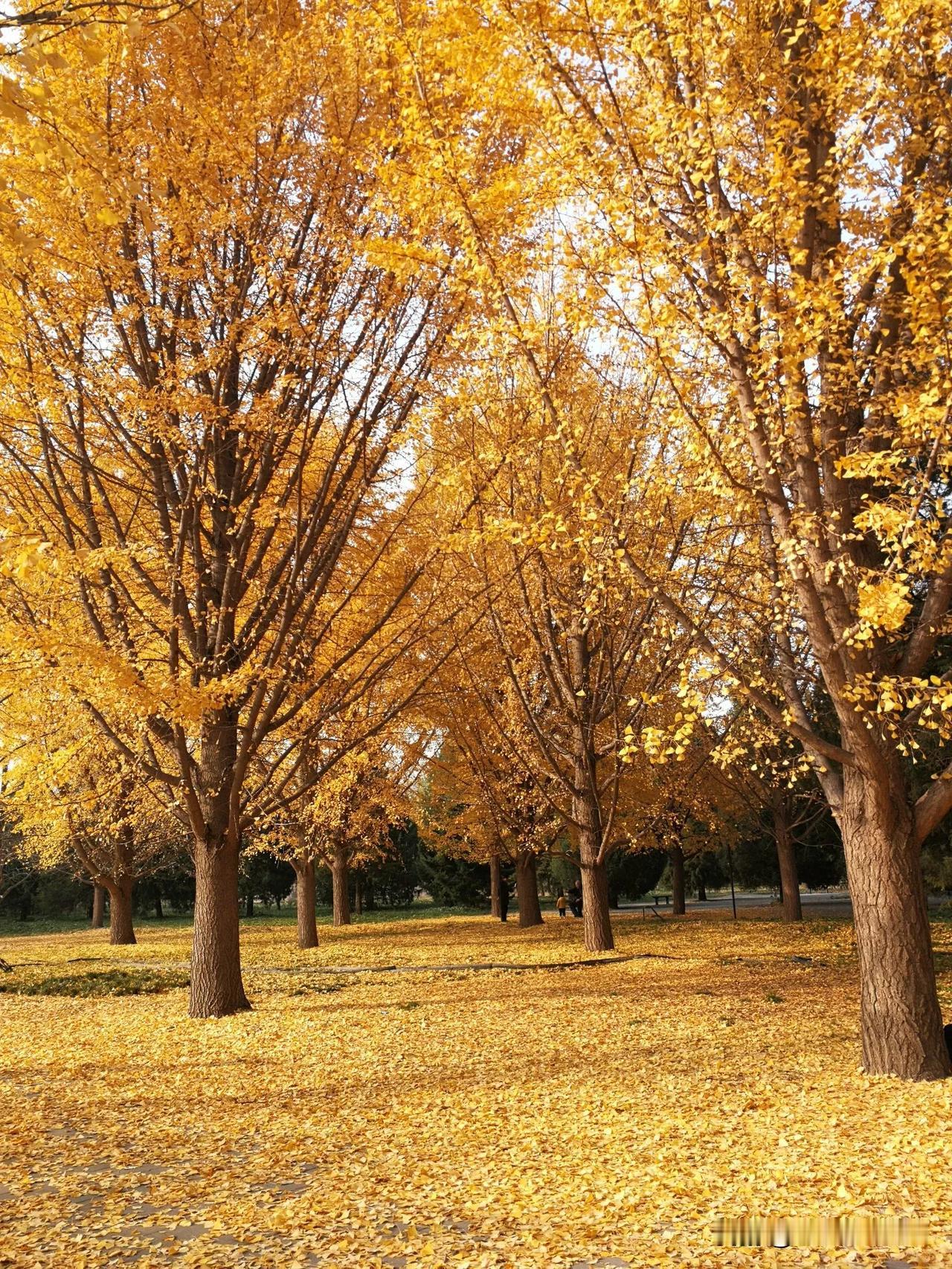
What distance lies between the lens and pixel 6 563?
3.69 meters

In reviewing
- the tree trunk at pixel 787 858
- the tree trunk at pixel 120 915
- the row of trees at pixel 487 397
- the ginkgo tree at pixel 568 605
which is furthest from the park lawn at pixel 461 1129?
the tree trunk at pixel 120 915

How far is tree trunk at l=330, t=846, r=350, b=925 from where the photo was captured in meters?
24.5

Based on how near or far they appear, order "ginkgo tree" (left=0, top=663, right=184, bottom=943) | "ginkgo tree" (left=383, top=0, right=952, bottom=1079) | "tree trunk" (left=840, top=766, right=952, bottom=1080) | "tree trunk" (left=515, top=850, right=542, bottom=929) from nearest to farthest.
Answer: "ginkgo tree" (left=383, top=0, right=952, bottom=1079)
"tree trunk" (left=840, top=766, right=952, bottom=1080)
"ginkgo tree" (left=0, top=663, right=184, bottom=943)
"tree trunk" (left=515, top=850, right=542, bottom=929)

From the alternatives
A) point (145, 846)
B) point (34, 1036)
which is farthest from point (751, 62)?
point (145, 846)

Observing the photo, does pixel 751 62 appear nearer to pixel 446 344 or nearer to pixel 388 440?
pixel 446 344

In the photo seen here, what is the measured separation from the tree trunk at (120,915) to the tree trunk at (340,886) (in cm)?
514

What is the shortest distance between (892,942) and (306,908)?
15.5 meters

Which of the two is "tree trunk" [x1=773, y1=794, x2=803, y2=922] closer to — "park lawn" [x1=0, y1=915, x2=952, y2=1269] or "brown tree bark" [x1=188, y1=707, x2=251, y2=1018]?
"park lawn" [x1=0, y1=915, x2=952, y2=1269]

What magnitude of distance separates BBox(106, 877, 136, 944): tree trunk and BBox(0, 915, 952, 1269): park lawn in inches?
499

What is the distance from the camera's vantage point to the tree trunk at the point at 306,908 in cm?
1989

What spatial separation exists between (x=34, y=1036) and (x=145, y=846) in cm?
1500

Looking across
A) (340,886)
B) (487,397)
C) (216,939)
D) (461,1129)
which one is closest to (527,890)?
(340,886)

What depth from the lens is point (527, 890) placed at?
931 inches

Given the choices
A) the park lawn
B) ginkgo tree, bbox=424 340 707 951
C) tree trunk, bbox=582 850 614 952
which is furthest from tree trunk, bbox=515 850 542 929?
the park lawn
